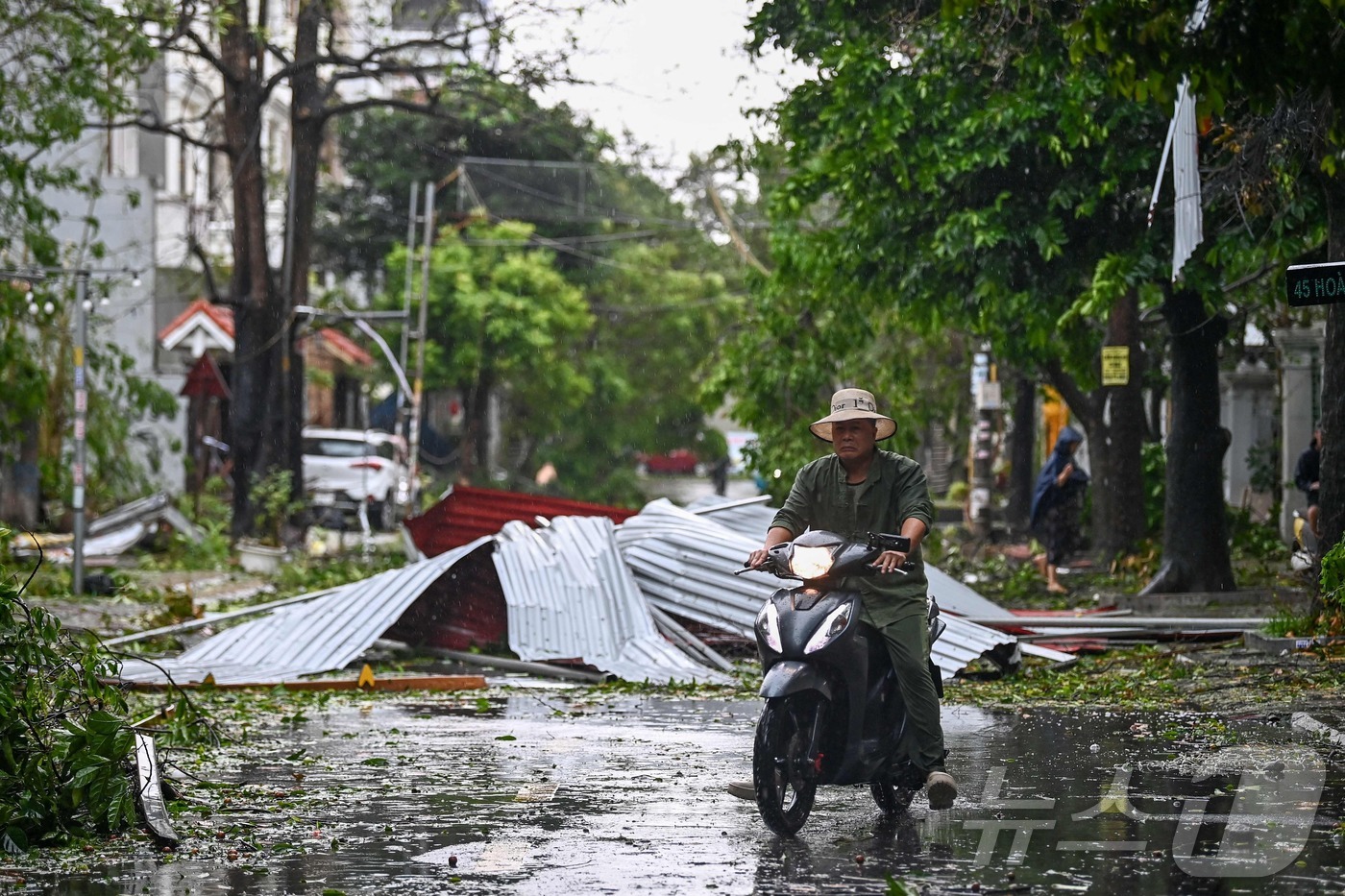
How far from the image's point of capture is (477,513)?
19.9 m

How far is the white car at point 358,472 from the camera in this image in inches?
1467

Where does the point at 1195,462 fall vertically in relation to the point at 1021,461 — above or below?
above

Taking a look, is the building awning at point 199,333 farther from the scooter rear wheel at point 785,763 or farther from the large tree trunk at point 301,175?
the scooter rear wheel at point 785,763

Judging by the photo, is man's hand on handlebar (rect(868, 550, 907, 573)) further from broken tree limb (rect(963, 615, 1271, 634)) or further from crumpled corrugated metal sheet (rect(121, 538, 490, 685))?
broken tree limb (rect(963, 615, 1271, 634))

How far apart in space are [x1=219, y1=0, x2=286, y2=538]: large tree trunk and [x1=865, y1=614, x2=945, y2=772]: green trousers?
21.2m

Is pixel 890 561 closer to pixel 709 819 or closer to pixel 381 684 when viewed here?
pixel 709 819

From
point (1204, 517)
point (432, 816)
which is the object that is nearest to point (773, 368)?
point (1204, 517)

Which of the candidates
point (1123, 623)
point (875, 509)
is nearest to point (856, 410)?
point (875, 509)

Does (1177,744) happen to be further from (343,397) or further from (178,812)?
(343,397)

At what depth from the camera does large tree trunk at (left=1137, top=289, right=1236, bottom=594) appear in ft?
59.8

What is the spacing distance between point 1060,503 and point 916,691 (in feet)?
48.1

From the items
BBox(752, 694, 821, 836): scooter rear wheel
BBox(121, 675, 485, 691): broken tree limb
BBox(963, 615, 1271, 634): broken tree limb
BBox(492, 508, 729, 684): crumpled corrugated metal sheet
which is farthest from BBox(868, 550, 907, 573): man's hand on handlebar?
BBox(963, 615, 1271, 634): broken tree limb

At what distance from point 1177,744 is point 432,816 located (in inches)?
156

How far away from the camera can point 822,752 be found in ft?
23.5
